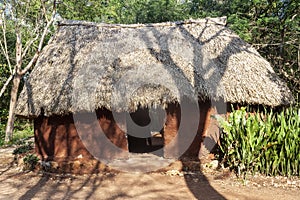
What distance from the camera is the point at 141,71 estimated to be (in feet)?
19.5

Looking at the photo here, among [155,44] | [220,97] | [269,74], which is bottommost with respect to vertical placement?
[220,97]

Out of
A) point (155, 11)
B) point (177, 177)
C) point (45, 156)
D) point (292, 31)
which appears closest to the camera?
point (177, 177)

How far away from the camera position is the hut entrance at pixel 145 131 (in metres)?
7.49

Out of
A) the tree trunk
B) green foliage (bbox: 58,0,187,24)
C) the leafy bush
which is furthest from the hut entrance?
green foliage (bbox: 58,0,187,24)

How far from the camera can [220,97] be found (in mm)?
5664

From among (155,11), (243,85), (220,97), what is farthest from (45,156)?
(155,11)

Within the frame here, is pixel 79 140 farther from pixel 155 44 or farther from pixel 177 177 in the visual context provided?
pixel 155 44

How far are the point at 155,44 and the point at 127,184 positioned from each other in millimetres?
3411

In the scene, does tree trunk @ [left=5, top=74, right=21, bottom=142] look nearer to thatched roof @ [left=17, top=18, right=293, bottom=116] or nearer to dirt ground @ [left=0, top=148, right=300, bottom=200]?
thatched roof @ [left=17, top=18, right=293, bottom=116]

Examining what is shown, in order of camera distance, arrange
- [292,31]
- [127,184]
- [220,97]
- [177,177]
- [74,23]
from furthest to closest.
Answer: [292,31] < [74,23] < [220,97] < [177,177] < [127,184]

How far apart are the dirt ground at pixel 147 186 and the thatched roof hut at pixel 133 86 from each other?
0.77 metres

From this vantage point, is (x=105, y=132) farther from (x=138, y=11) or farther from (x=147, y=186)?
(x=138, y=11)

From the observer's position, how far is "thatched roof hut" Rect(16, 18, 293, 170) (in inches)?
220

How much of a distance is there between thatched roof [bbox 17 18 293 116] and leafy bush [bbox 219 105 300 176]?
0.84m
